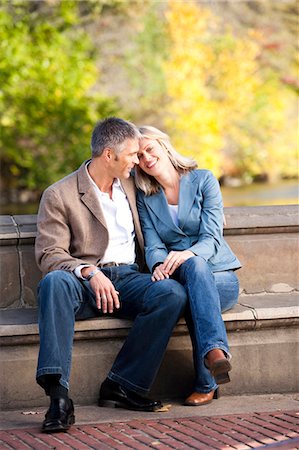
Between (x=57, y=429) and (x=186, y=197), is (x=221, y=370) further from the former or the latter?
(x=186, y=197)

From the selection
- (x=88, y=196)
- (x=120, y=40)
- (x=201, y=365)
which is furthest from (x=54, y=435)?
(x=120, y=40)

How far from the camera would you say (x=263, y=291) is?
5602 mm

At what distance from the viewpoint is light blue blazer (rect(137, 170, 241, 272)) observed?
5035 mm

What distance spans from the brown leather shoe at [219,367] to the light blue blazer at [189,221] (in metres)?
0.67

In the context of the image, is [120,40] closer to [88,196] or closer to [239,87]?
[239,87]

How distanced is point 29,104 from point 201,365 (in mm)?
11545

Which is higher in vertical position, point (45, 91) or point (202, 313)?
point (45, 91)

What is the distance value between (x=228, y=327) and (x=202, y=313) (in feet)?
1.28

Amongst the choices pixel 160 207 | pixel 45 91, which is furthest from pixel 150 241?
pixel 45 91

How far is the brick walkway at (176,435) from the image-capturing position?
4.05 meters

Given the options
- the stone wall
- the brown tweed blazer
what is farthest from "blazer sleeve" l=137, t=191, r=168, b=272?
the stone wall

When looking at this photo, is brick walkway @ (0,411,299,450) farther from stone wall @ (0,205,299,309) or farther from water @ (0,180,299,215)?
water @ (0,180,299,215)

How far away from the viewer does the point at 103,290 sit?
469 cm

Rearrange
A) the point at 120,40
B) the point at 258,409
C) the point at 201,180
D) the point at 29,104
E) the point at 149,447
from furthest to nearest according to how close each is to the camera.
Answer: the point at 120,40 → the point at 29,104 → the point at 201,180 → the point at 258,409 → the point at 149,447
